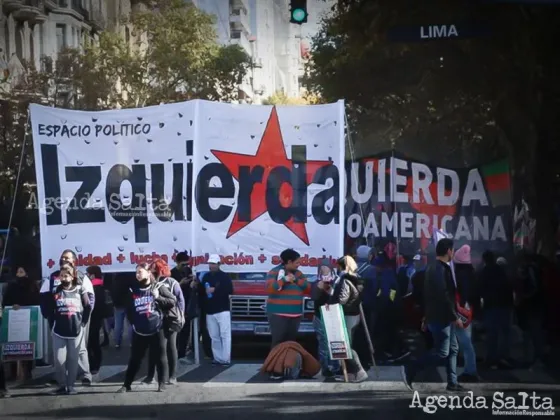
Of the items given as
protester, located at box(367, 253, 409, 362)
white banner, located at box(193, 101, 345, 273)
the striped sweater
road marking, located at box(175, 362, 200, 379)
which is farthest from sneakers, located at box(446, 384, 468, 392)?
road marking, located at box(175, 362, 200, 379)

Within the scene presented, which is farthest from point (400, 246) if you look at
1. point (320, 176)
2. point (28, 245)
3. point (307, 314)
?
point (28, 245)

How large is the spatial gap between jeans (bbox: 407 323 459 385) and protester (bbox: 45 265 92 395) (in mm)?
3673

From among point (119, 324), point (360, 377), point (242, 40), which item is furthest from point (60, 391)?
point (242, 40)

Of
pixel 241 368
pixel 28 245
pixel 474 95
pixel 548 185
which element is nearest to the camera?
pixel 241 368

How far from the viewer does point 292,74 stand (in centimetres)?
1301

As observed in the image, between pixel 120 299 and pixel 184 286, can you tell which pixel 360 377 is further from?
pixel 120 299

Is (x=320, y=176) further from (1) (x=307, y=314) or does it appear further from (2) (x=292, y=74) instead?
(1) (x=307, y=314)

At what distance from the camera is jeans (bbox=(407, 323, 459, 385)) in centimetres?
1150

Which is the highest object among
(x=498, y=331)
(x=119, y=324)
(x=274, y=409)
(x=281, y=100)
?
(x=281, y=100)

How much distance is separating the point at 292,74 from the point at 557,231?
6.13 m

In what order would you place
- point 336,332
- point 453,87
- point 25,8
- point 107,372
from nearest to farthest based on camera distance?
point 336,332 → point 25,8 → point 107,372 → point 453,87

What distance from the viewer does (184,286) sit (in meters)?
14.6

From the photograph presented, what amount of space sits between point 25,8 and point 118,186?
274 centimetres

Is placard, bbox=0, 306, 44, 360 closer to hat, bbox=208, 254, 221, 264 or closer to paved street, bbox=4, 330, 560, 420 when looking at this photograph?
paved street, bbox=4, 330, 560, 420
